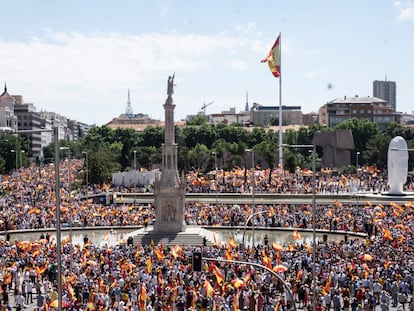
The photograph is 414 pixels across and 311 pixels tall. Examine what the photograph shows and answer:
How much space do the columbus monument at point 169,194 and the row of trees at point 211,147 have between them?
4030 centimetres

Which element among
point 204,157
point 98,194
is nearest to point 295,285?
point 98,194

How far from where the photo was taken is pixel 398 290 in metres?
28.5

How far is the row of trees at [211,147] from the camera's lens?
103m

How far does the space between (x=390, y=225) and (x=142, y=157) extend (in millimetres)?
75710

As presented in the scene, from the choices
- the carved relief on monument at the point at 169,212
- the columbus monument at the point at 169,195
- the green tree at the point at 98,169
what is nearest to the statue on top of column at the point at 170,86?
the columbus monument at the point at 169,195

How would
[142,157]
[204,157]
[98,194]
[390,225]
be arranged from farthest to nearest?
1. [142,157]
2. [204,157]
3. [98,194]
4. [390,225]

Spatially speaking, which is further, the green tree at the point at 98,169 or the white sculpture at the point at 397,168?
the green tree at the point at 98,169

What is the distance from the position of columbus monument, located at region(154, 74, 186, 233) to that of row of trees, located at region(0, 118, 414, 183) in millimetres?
40303

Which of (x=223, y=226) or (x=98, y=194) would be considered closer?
(x=223, y=226)

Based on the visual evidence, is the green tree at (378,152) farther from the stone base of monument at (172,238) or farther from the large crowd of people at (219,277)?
the stone base of monument at (172,238)

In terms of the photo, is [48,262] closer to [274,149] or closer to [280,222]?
[280,222]

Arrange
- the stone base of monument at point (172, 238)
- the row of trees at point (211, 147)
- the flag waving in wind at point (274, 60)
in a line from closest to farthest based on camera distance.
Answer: the stone base of monument at point (172, 238)
the flag waving in wind at point (274, 60)
the row of trees at point (211, 147)

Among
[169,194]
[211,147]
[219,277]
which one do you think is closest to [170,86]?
[169,194]

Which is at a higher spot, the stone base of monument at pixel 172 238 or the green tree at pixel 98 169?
the green tree at pixel 98 169
